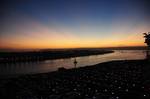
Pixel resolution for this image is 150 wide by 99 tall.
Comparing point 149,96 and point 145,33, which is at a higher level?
point 145,33

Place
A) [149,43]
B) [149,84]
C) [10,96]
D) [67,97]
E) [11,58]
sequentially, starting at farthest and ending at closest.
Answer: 1. [11,58]
2. [149,43]
3. [149,84]
4. [67,97]
5. [10,96]

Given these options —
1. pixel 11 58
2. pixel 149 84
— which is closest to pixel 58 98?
pixel 149 84

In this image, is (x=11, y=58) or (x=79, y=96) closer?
(x=79, y=96)

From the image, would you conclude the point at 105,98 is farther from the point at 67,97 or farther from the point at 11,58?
the point at 11,58

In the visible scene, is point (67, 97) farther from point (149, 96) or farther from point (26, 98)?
point (149, 96)

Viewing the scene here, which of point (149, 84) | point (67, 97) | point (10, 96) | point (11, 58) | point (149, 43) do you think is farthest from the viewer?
point (11, 58)

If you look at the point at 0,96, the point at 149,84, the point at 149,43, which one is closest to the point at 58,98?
the point at 0,96

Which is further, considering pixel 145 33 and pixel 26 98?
pixel 145 33

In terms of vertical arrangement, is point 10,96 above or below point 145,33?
below

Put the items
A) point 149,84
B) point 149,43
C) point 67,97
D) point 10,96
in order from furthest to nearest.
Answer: point 149,43, point 149,84, point 67,97, point 10,96
